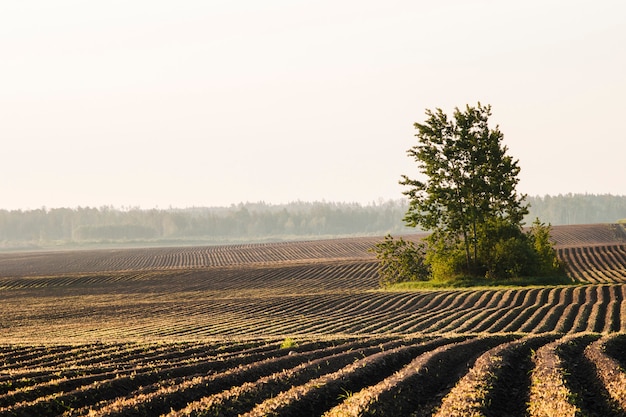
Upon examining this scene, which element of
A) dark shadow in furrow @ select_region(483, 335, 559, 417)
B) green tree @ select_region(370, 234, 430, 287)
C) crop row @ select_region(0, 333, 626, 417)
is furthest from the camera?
green tree @ select_region(370, 234, 430, 287)

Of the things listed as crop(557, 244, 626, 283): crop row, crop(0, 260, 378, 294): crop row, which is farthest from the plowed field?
crop(557, 244, 626, 283): crop row

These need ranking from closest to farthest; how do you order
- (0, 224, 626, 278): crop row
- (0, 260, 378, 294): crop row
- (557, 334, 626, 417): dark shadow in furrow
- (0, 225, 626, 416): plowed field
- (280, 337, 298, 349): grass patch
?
(557, 334, 626, 417): dark shadow in furrow < (0, 225, 626, 416): plowed field < (280, 337, 298, 349): grass patch < (0, 260, 378, 294): crop row < (0, 224, 626, 278): crop row

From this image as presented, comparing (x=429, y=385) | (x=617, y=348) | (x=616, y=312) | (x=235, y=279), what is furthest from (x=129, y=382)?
(x=235, y=279)

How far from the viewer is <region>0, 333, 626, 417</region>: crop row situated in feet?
38.8

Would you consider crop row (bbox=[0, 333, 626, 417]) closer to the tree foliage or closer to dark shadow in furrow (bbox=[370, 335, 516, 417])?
dark shadow in furrow (bbox=[370, 335, 516, 417])

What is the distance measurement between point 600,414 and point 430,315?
856 inches

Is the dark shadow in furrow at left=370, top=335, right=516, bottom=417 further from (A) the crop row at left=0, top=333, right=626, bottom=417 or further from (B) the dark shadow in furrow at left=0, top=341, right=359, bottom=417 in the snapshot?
(B) the dark shadow in furrow at left=0, top=341, right=359, bottom=417

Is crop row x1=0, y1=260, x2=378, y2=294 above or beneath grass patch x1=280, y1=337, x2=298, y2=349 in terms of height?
beneath

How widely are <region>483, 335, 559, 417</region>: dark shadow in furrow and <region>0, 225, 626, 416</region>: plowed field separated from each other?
0.05 m

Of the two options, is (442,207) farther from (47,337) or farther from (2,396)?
(2,396)

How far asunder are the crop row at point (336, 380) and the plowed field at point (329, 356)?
40 millimetres

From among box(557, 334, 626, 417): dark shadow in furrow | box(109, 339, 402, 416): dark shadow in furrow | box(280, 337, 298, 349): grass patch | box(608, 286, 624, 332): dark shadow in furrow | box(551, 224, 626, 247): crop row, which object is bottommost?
box(608, 286, 624, 332): dark shadow in furrow

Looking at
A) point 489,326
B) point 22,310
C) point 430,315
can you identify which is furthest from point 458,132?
point 22,310

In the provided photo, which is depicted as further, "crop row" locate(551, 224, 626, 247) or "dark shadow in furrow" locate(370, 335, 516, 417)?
"crop row" locate(551, 224, 626, 247)
